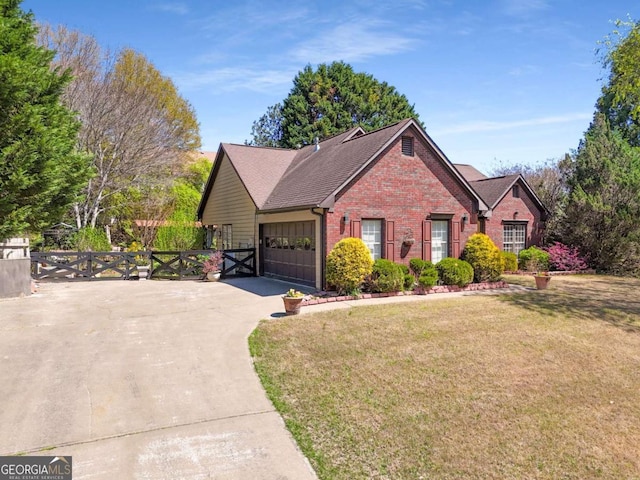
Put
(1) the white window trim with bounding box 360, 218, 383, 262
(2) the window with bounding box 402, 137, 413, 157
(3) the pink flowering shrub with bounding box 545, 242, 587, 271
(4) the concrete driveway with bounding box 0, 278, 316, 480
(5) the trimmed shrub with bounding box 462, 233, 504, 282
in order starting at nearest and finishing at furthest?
(4) the concrete driveway with bounding box 0, 278, 316, 480 → (1) the white window trim with bounding box 360, 218, 383, 262 → (2) the window with bounding box 402, 137, 413, 157 → (5) the trimmed shrub with bounding box 462, 233, 504, 282 → (3) the pink flowering shrub with bounding box 545, 242, 587, 271

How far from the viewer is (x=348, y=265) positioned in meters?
12.8

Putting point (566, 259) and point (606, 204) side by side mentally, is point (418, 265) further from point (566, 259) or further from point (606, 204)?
point (606, 204)

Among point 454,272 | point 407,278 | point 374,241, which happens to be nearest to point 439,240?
point 454,272

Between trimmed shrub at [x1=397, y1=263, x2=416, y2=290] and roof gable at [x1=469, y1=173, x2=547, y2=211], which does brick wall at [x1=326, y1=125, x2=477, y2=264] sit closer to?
trimmed shrub at [x1=397, y1=263, x2=416, y2=290]

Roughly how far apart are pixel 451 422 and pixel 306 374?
2379mm

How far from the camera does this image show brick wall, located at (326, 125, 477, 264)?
46.2ft

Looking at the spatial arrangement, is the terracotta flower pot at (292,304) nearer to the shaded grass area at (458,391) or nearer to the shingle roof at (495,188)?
the shaded grass area at (458,391)

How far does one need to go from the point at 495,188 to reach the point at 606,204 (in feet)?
16.8

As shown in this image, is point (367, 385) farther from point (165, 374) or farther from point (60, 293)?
point (60, 293)

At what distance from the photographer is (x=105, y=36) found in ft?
78.6

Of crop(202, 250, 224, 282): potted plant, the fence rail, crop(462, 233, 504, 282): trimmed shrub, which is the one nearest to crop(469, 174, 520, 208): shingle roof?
crop(462, 233, 504, 282): trimmed shrub

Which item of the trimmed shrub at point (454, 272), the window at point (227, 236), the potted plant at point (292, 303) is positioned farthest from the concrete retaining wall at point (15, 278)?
the trimmed shrub at point (454, 272)

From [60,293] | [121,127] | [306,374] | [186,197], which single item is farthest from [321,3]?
[186,197]

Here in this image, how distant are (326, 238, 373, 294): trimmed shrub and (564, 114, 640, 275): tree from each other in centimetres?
1369
